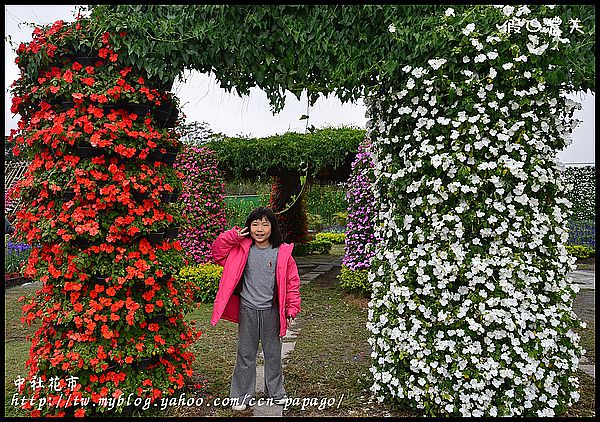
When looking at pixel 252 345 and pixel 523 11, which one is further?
pixel 252 345

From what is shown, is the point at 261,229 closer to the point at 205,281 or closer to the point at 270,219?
the point at 270,219

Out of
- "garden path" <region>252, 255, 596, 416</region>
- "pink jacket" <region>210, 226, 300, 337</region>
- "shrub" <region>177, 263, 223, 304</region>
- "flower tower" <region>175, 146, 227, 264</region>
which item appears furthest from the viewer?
"flower tower" <region>175, 146, 227, 264</region>

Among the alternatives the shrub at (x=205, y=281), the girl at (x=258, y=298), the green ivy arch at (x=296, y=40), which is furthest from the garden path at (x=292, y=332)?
the green ivy arch at (x=296, y=40)

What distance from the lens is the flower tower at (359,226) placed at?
8172 millimetres

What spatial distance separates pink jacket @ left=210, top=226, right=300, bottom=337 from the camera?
3924 millimetres

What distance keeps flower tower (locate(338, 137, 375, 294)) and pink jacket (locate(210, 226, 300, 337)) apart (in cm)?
418

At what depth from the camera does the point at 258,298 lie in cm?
399

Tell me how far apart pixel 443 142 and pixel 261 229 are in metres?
1.36

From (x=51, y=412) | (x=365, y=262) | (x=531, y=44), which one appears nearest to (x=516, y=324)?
(x=531, y=44)

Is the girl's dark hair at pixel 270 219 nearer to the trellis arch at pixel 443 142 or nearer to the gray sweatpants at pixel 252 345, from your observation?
the gray sweatpants at pixel 252 345

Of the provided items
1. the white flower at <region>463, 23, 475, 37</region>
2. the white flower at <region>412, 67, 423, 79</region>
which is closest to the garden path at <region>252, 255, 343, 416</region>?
the white flower at <region>412, 67, 423, 79</region>

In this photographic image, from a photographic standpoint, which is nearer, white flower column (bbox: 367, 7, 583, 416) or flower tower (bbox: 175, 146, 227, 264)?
white flower column (bbox: 367, 7, 583, 416)

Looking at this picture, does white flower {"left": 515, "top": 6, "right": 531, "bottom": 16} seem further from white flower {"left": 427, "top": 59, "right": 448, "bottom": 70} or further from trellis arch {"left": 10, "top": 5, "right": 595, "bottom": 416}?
white flower {"left": 427, "top": 59, "right": 448, "bottom": 70}

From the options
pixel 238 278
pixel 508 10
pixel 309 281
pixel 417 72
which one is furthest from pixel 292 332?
pixel 309 281
